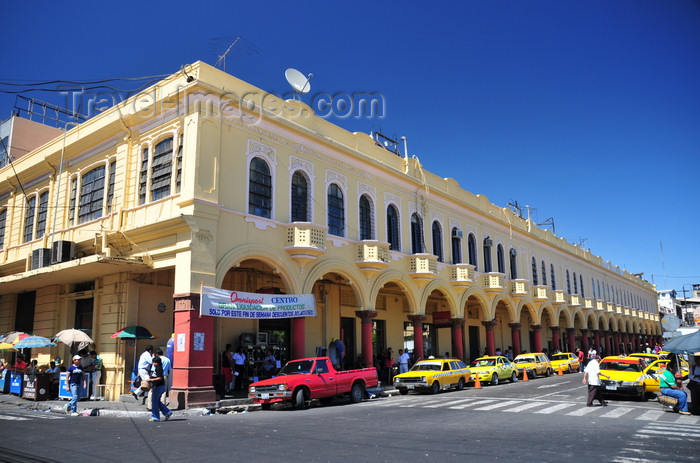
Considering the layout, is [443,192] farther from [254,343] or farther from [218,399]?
[218,399]

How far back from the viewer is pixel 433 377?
2191 centimetres

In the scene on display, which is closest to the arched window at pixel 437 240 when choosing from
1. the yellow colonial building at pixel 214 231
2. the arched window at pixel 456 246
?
the yellow colonial building at pixel 214 231

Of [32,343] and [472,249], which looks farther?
[472,249]

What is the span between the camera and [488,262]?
35469mm

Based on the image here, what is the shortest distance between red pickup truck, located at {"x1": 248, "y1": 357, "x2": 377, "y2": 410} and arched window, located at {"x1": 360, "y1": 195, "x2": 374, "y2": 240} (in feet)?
25.4

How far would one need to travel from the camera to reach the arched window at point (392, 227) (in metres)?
26.9

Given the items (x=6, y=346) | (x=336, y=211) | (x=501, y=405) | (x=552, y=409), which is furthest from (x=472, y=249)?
(x=6, y=346)

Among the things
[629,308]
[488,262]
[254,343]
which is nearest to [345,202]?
[254,343]

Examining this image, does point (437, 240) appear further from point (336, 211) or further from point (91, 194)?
point (91, 194)

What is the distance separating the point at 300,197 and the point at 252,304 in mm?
5421

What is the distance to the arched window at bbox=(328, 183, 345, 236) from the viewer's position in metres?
23.4

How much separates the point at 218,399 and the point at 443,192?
59.4 ft

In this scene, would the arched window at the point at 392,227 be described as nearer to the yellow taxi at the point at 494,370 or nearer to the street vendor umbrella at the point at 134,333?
the yellow taxi at the point at 494,370

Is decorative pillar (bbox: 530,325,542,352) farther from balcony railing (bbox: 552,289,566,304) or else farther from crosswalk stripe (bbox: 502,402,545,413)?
crosswalk stripe (bbox: 502,402,545,413)
